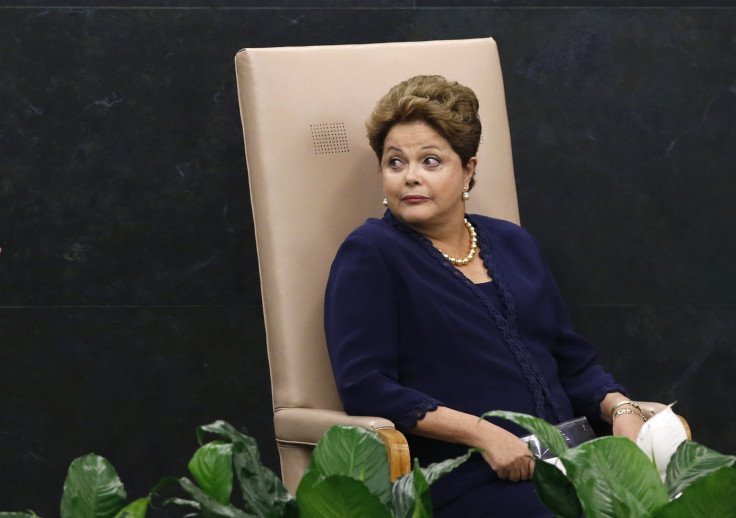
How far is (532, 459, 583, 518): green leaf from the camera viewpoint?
69 centimetres

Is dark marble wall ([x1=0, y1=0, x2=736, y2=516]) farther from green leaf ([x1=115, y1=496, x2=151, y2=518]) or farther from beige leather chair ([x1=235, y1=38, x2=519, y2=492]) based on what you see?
green leaf ([x1=115, y1=496, x2=151, y2=518])

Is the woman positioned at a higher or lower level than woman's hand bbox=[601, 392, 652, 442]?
higher

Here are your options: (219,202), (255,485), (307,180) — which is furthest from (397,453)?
(219,202)

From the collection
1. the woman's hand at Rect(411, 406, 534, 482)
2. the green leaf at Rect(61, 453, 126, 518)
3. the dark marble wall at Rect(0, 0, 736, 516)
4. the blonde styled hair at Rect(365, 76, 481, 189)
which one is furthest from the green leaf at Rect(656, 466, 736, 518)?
the dark marble wall at Rect(0, 0, 736, 516)

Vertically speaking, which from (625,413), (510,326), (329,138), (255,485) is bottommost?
(625,413)

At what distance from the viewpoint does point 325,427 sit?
1.75 meters

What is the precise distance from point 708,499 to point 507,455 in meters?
1.02

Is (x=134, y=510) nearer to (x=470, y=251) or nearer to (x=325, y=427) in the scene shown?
(x=325, y=427)

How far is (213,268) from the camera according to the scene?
2.56 meters

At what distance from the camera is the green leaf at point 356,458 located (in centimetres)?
70

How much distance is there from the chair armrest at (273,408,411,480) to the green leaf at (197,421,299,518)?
0.79m

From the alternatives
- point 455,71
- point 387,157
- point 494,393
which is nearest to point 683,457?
point 494,393

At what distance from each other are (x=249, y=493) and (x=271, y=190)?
1258 mm

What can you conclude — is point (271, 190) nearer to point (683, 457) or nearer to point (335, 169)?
point (335, 169)
